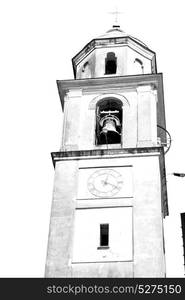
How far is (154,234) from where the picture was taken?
92.6 feet

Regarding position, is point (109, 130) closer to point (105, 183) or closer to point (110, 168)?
point (110, 168)

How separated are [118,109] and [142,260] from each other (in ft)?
29.2

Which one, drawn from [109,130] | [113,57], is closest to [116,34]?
[113,57]

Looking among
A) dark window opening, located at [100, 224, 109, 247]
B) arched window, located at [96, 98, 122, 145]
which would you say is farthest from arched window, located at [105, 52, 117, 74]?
dark window opening, located at [100, 224, 109, 247]

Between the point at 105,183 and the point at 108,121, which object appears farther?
the point at 108,121

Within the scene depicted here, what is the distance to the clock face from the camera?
2997 cm

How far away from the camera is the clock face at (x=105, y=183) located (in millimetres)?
29969

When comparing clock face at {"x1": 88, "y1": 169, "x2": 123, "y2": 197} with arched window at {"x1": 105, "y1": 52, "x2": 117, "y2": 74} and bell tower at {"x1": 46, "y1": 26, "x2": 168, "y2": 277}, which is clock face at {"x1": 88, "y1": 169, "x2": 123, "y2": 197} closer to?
bell tower at {"x1": 46, "y1": 26, "x2": 168, "y2": 277}

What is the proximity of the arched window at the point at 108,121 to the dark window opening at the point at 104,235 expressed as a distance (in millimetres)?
5129

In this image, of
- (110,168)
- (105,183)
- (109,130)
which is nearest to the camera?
(105,183)

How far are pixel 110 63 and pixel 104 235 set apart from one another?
11.2 meters

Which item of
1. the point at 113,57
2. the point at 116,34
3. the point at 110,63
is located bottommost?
the point at 110,63

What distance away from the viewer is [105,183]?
30.3 meters

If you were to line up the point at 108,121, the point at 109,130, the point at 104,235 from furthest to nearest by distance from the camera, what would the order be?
the point at 108,121, the point at 109,130, the point at 104,235
